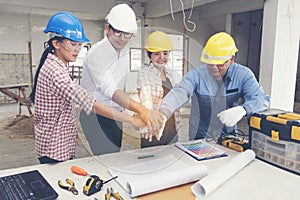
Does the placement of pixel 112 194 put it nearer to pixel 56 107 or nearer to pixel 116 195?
pixel 116 195

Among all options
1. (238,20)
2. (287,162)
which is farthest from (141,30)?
(238,20)

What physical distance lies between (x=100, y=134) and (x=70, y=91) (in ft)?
1.00

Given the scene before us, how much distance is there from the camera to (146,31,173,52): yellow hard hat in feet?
2.62

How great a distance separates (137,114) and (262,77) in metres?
1.18

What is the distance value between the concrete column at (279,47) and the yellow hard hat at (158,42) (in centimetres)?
108

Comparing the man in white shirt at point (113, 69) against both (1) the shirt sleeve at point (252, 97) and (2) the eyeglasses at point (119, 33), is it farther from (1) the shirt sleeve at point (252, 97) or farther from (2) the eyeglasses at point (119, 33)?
(1) the shirt sleeve at point (252, 97)

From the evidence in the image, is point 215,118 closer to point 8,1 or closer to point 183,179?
point 183,179

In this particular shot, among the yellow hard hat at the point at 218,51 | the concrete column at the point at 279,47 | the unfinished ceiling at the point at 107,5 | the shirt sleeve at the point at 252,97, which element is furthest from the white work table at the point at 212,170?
the unfinished ceiling at the point at 107,5

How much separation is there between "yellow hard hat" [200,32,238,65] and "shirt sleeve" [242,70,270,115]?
19 centimetres

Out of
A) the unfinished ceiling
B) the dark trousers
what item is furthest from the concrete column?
the unfinished ceiling

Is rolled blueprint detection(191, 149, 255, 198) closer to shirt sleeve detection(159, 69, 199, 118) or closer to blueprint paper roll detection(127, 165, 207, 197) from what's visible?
blueprint paper roll detection(127, 165, 207, 197)

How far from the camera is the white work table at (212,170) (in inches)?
30.0

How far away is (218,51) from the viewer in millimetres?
1173

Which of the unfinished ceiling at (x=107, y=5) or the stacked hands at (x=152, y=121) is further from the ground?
the unfinished ceiling at (x=107, y=5)
